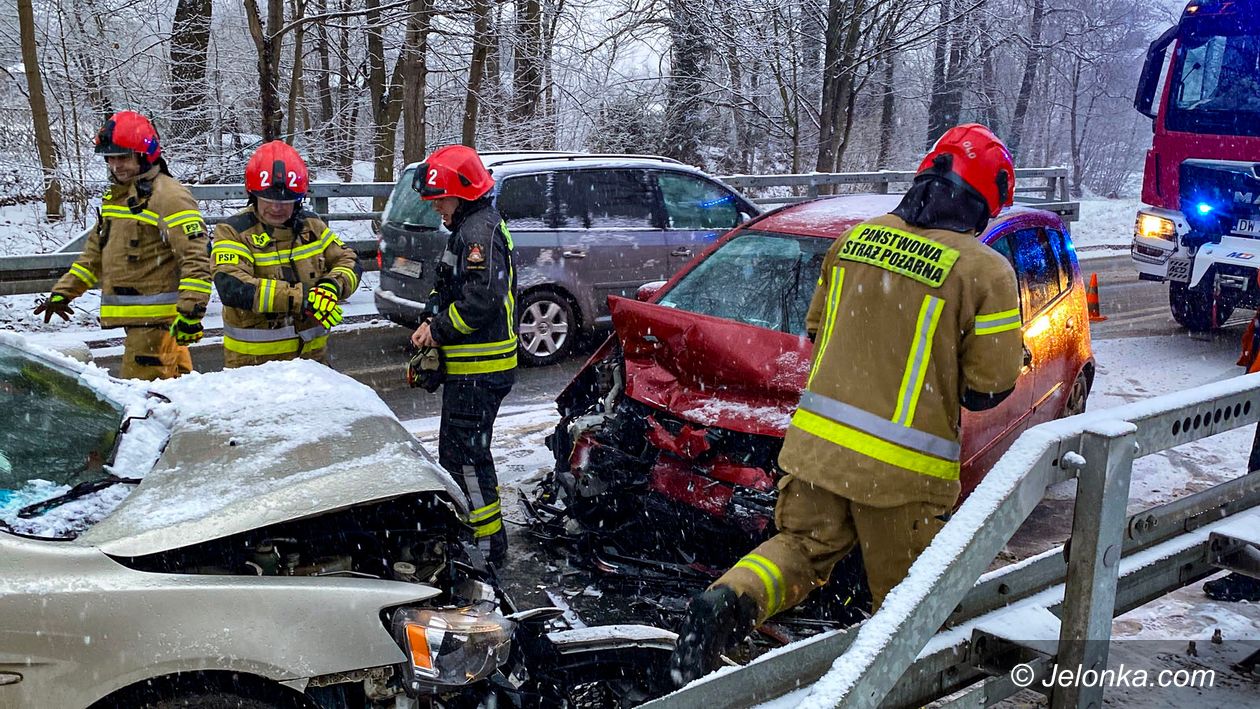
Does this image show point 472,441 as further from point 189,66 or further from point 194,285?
point 189,66

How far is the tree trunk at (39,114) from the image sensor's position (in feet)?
43.5

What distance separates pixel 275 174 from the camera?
4.50m

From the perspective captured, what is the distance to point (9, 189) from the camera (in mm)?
15695

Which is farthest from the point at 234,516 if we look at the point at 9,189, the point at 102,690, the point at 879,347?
the point at 9,189

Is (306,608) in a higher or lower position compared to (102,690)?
higher

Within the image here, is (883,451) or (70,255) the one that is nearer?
(883,451)

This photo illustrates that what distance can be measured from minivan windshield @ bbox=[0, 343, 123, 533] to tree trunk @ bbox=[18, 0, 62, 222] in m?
12.3

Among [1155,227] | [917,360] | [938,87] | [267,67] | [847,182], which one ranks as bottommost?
[917,360]

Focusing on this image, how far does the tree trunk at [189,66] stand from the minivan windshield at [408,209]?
9.96 meters

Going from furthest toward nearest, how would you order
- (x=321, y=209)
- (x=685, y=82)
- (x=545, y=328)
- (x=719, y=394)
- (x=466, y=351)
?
1. (x=685, y=82)
2. (x=321, y=209)
3. (x=545, y=328)
4. (x=466, y=351)
5. (x=719, y=394)

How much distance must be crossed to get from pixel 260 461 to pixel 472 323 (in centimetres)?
166

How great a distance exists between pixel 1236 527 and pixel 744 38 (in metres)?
17.0

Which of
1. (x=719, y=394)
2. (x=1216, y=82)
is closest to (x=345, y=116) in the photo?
(x=1216, y=82)

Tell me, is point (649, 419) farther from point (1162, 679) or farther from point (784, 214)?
point (1162, 679)
